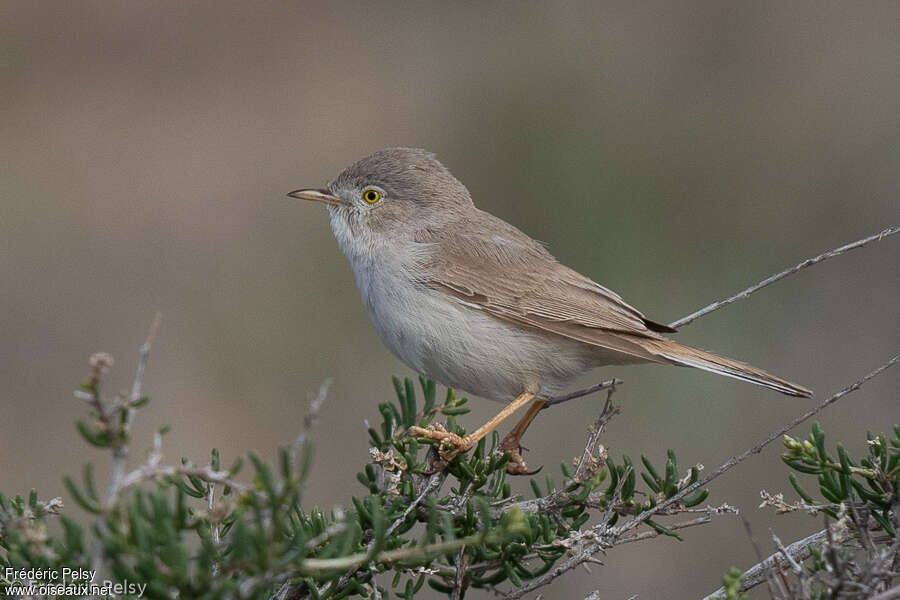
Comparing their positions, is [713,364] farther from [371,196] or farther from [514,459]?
[371,196]

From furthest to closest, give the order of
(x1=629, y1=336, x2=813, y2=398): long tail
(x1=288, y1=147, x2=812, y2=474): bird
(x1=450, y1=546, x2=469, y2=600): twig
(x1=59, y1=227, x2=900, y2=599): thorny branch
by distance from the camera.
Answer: (x1=288, y1=147, x2=812, y2=474): bird < (x1=629, y1=336, x2=813, y2=398): long tail < (x1=450, y1=546, x2=469, y2=600): twig < (x1=59, y1=227, x2=900, y2=599): thorny branch

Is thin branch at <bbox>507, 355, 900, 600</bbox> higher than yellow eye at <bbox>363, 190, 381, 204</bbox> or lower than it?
lower

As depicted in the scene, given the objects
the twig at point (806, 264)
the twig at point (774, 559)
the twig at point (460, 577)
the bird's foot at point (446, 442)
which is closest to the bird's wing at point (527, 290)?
the twig at point (806, 264)

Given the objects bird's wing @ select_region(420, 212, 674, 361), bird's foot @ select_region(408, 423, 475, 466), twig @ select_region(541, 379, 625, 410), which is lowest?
bird's foot @ select_region(408, 423, 475, 466)

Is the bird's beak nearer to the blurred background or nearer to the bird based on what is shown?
the bird

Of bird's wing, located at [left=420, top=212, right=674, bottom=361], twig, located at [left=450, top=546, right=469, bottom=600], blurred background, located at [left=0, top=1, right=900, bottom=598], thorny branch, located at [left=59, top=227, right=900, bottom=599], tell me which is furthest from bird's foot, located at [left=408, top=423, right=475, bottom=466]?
blurred background, located at [left=0, top=1, right=900, bottom=598]

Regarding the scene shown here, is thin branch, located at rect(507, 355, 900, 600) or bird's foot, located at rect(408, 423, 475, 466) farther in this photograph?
bird's foot, located at rect(408, 423, 475, 466)
